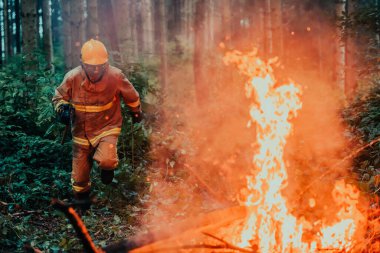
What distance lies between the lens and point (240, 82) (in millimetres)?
15234

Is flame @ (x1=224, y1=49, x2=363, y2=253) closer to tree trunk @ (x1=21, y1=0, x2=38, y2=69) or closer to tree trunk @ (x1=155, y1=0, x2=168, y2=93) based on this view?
tree trunk @ (x1=21, y1=0, x2=38, y2=69)

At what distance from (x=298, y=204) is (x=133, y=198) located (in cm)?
299

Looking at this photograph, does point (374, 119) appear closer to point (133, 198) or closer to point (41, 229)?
point (133, 198)

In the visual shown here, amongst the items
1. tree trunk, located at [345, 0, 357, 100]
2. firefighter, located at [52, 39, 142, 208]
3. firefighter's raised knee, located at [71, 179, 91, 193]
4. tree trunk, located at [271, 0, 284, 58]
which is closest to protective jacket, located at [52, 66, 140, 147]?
firefighter, located at [52, 39, 142, 208]

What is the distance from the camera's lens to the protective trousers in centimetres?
573

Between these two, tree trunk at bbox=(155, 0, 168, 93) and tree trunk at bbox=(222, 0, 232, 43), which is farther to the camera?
tree trunk at bbox=(222, 0, 232, 43)

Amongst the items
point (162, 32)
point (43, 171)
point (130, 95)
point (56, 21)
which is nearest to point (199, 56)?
point (162, 32)

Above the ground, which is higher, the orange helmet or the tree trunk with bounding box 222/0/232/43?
the tree trunk with bounding box 222/0/232/43

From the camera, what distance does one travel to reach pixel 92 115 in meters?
5.79

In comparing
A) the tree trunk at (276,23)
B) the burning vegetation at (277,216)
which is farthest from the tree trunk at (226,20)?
the burning vegetation at (277,216)

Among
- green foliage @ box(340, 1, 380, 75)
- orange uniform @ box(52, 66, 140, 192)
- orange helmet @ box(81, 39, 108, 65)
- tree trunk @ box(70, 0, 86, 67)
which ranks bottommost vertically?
orange uniform @ box(52, 66, 140, 192)

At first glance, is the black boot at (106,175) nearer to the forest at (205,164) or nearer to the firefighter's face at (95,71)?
the forest at (205,164)

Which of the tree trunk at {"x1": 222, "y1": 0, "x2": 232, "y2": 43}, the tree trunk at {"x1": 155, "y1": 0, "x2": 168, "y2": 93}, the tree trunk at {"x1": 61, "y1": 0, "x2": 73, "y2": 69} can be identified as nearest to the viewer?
the tree trunk at {"x1": 61, "y1": 0, "x2": 73, "y2": 69}

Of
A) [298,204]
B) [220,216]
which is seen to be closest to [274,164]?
[298,204]
